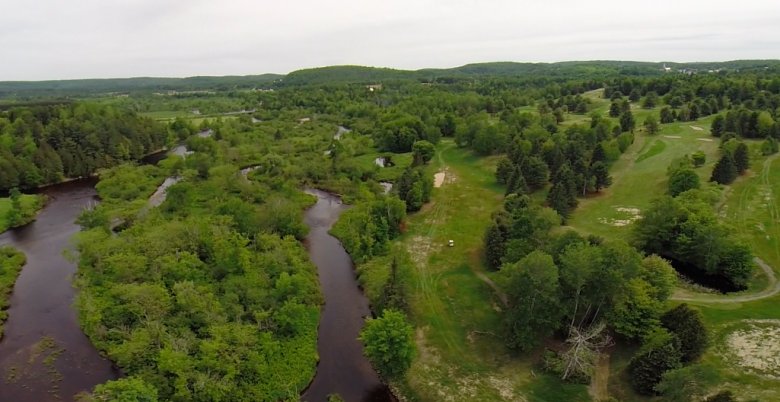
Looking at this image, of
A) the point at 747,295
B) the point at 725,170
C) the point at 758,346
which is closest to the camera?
the point at 758,346

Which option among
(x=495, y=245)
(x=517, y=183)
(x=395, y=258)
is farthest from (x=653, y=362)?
(x=517, y=183)

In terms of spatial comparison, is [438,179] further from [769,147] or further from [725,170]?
[769,147]

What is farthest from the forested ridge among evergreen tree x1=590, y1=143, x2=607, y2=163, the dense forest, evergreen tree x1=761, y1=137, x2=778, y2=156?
evergreen tree x1=761, y1=137, x2=778, y2=156

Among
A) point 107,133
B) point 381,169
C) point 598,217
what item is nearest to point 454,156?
point 381,169

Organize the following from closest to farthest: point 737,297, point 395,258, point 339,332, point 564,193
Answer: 1. point 339,332
2. point 395,258
3. point 737,297
4. point 564,193

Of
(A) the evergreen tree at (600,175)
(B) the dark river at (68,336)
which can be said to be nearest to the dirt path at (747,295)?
(A) the evergreen tree at (600,175)
